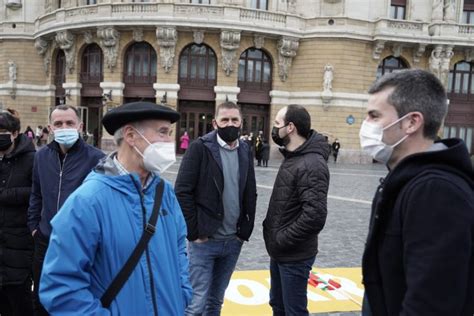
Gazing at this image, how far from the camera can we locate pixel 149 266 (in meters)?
2.18

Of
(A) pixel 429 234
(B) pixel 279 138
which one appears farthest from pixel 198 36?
(A) pixel 429 234

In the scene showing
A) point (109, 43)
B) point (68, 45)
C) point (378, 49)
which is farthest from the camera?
point (68, 45)

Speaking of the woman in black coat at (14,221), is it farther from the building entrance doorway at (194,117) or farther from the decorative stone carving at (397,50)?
the decorative stone carving at (397,50)

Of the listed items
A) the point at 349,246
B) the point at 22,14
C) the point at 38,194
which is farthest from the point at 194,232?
the point at 22,14

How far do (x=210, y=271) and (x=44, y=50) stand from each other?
101 feet

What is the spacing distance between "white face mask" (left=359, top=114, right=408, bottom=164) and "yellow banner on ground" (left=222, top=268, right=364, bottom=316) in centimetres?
288

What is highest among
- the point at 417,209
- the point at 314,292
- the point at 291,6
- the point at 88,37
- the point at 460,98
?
the point at 291,6

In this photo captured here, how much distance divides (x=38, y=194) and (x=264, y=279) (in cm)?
296

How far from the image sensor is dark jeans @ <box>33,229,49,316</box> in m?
3.54

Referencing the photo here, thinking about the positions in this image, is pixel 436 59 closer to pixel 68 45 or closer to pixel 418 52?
pixel 418 52

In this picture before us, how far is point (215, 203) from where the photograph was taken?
153 inches

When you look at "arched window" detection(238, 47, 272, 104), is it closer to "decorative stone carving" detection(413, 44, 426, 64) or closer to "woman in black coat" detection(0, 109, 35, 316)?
"decorative stone carving" detection(413, 44, 426, 64)

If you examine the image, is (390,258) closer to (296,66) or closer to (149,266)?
(149,266)

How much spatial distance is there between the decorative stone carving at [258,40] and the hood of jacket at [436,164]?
84.0 feet
